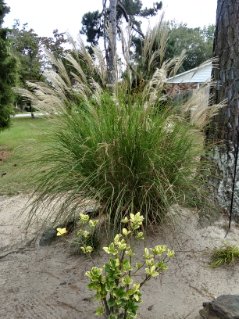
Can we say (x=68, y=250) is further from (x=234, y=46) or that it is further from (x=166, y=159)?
(x=234, y=46)

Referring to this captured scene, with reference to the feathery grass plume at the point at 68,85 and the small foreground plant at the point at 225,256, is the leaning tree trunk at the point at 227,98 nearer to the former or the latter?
the small foreground plant at the point at 225,256

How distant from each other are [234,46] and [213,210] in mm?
1311

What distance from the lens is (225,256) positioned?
2197 millimetres

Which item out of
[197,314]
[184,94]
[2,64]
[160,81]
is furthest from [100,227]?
[2,64]

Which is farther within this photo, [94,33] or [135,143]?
[94,33]

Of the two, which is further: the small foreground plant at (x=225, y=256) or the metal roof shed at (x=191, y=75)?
the metal roof shed at (x=191, y=75)

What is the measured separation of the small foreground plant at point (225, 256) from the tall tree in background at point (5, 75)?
6.39 metres

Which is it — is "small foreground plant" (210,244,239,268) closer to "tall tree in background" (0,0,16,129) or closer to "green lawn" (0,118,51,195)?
"green lawn" (0,118,51,195)

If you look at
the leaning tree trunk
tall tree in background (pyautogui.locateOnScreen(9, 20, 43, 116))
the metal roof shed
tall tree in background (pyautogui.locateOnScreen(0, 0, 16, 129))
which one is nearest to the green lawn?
tall tree in background (pyautogui.locateOnScreen(0, 0, 16, 129))

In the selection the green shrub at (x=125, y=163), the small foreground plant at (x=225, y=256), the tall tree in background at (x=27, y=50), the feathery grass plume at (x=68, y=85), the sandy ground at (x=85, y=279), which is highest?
the tall tree in background at (x=27, y=50)

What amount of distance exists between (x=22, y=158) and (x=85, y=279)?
150 cm

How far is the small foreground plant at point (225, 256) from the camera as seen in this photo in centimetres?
217

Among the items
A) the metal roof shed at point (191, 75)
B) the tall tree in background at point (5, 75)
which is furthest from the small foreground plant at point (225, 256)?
the tall tree in background at point (5, 75)

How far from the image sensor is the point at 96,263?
2.24 metres
